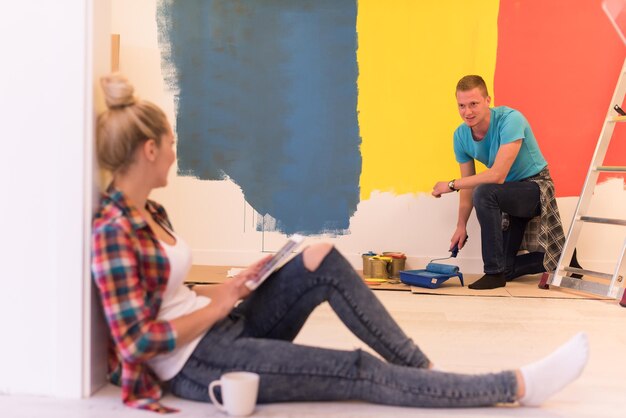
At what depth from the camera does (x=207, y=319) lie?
1.66 meters

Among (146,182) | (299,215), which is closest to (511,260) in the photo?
(299,215)

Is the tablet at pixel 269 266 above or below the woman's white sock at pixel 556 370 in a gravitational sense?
above

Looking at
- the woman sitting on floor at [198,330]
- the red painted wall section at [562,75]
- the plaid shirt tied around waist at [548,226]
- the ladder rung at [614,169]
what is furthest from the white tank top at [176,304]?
the red painted wall section at [562,75]

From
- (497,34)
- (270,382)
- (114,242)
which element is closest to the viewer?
(114,242)

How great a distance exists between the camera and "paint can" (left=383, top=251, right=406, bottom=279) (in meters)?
4.16

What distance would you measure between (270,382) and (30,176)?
A: 2.48ft

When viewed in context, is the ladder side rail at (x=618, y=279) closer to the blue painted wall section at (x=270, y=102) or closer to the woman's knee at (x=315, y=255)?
the blue painted wall section at (x=270, y=102)

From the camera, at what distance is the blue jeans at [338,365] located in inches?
64.5

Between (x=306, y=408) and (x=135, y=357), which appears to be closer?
(x=135, y=357)

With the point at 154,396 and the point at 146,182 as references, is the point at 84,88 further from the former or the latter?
the point at 154,396

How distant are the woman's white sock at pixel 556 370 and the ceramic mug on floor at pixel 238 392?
63 centimetres

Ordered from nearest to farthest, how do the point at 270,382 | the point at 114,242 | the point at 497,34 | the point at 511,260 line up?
the point at 114,242
the point at 270,382
the point at 511,260
the point at 497,34

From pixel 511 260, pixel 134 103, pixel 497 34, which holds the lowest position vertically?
pixel 511 260

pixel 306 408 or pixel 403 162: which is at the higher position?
pixel 403 162
